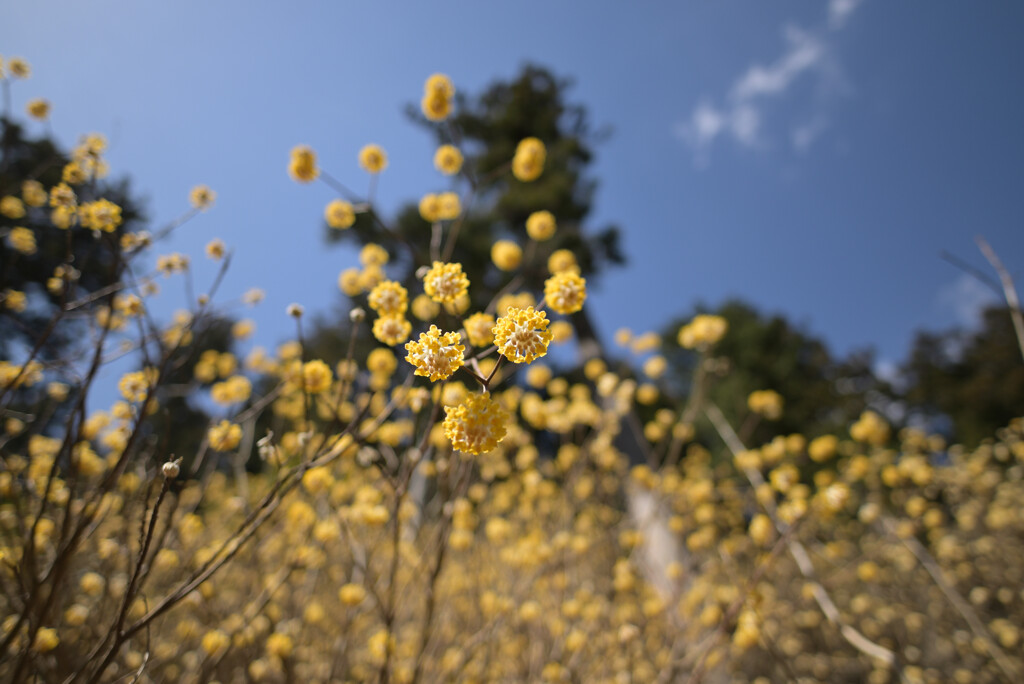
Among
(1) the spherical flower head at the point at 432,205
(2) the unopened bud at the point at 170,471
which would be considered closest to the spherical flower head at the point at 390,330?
(2) the unopened bud at the point at 170,471

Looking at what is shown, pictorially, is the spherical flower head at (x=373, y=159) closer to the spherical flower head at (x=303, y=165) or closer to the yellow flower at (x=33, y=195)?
the spherical flower head at (x=303, y=165)

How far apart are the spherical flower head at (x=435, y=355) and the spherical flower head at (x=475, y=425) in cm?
6

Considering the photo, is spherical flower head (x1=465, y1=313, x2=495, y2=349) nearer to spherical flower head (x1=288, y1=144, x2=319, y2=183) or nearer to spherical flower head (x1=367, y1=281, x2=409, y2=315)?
spherical flower head (x1=367, y1=281, x2=409, y2=315)

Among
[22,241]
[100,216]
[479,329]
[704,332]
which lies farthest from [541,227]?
[22,241]

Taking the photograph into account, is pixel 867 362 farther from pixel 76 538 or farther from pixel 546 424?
pixel 76 538

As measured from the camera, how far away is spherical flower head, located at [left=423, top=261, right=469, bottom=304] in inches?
32.8

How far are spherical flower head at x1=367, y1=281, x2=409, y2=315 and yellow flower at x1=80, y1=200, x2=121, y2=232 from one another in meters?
0.78

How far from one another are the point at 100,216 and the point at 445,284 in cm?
103

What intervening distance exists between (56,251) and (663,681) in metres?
7.71

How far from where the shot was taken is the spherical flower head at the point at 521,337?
2.16ft

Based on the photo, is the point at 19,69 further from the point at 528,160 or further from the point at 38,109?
the point at 528,160

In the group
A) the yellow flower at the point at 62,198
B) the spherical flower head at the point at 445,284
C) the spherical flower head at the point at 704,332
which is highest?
the yellow flower at the point at 62,198

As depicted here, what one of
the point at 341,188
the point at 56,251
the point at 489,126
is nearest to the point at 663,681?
the point at 341,188

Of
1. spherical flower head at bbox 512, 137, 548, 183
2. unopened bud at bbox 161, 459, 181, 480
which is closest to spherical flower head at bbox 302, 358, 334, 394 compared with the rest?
unopened bud at bbox 161, 459, 181, 480
